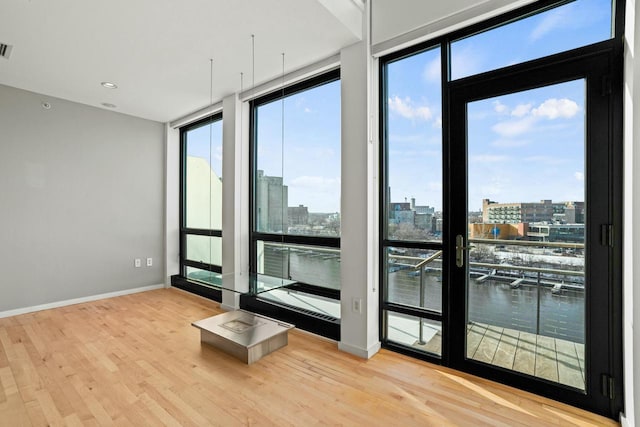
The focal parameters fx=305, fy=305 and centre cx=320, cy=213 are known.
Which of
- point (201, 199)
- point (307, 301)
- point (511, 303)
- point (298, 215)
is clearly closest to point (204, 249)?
point (201, 199)

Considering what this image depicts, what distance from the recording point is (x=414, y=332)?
2713 mm

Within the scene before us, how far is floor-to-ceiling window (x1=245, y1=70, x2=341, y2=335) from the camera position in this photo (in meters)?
3.22

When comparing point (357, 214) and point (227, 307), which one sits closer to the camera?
point (357, 214)

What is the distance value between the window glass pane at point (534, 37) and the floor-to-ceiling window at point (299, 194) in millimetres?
1249

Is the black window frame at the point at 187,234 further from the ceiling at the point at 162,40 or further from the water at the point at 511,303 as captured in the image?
the water at the point at 511,303

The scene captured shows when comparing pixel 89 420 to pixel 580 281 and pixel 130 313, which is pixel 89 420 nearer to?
pixel 130 313

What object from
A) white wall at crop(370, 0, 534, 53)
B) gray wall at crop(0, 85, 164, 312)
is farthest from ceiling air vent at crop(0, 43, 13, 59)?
white wall at crop(370, 0, 534, 53)

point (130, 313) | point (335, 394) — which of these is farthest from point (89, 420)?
point (130, 313)

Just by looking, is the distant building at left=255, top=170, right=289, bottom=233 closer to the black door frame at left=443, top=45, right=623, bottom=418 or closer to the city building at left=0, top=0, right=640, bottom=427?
the city building at left=0, top=0, right=640, bottom=427

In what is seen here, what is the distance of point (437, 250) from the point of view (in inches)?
99.7

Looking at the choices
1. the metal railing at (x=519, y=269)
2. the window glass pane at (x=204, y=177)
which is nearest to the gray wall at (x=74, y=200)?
the window glass pane at (x=204, y=177)

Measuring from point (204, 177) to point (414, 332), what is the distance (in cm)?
387

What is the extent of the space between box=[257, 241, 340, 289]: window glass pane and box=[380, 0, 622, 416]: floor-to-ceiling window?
0.61 metres

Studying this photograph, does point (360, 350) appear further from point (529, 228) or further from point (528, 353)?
point (529, 228)
